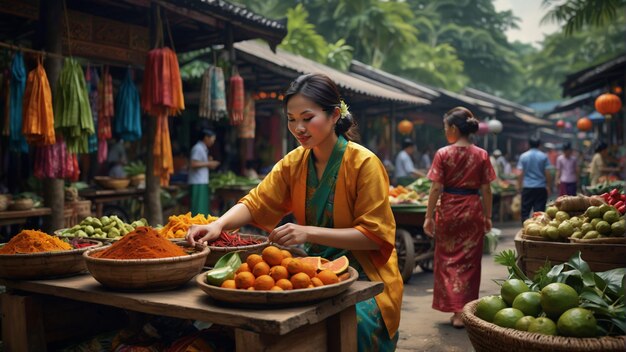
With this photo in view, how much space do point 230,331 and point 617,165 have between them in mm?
15203

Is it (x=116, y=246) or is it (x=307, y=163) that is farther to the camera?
(x=307, y=163)

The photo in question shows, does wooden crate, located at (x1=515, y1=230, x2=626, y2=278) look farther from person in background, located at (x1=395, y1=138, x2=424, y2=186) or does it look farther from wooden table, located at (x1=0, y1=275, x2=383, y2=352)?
person in background, located at (x1=395, y1=138, x2=424, y2=186)

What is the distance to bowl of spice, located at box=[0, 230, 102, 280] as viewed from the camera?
105 inches

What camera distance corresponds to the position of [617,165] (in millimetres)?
15133

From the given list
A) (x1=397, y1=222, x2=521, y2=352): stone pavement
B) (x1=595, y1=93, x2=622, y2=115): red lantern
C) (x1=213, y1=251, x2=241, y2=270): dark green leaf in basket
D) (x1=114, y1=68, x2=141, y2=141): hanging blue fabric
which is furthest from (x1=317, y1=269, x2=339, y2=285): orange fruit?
(x1=595, y1=93, x2=622, y2=115): red lantern

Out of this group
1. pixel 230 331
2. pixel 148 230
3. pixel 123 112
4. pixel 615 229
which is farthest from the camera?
pixel 123 112

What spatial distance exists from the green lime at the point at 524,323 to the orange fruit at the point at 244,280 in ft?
3.77

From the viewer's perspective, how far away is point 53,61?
6457 mm

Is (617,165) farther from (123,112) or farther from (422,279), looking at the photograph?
(123,112)

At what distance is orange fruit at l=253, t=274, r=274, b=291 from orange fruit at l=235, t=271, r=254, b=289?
0.08 ft

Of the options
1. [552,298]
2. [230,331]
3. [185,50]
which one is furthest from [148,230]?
[185,50]

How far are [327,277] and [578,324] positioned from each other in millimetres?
1028

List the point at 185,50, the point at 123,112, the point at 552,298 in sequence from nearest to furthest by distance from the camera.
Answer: the point at 552,298 → the point at 123,112 → the point at 185,50

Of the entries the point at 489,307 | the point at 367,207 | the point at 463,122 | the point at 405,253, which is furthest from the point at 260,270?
the point at 405,253
